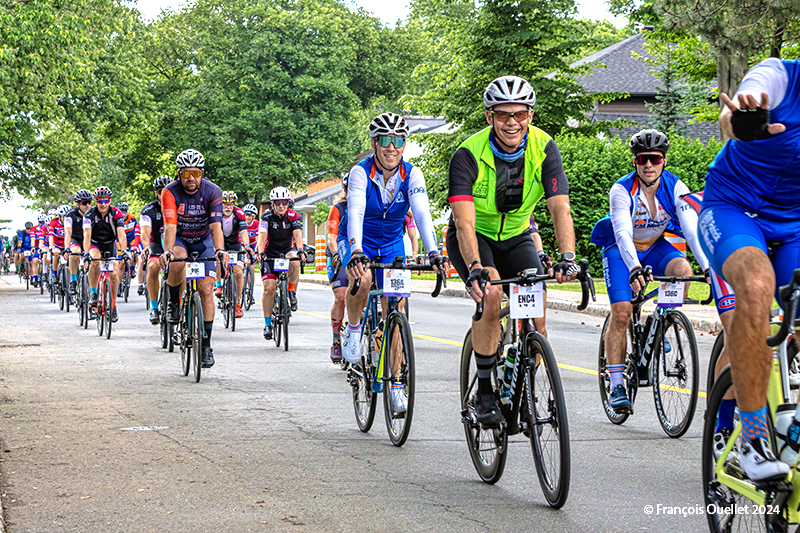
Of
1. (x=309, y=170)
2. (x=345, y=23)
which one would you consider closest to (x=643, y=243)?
(x=309, y=170)

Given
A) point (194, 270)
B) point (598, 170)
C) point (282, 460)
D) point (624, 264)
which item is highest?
point (598, 170)

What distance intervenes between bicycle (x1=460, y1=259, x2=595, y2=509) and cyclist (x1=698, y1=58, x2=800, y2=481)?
1121 millimetres

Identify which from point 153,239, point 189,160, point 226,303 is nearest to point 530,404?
point 189,160

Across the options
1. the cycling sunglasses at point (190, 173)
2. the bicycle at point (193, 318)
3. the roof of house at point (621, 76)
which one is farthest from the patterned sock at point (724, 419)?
the roof of house at point (621, 76)

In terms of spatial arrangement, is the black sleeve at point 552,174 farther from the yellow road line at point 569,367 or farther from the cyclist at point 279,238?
the cyclist at point 279,238

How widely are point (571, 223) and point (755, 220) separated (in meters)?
1.79

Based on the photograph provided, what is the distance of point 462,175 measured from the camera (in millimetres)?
5863

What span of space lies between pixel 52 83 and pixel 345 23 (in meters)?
36.4

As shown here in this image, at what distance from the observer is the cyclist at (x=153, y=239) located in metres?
14.3

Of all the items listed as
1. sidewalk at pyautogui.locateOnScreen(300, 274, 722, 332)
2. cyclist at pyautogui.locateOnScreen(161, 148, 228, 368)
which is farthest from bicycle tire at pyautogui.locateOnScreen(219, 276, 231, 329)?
sidewalk at pyautogui.locateOnScreen(300, 274, 722, 332)

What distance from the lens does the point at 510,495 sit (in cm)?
565

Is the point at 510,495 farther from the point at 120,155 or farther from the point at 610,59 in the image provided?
the point at 120,155

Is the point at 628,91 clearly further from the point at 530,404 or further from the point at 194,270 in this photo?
the point at 530,404

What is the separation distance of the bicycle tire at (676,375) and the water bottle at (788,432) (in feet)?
11.6
